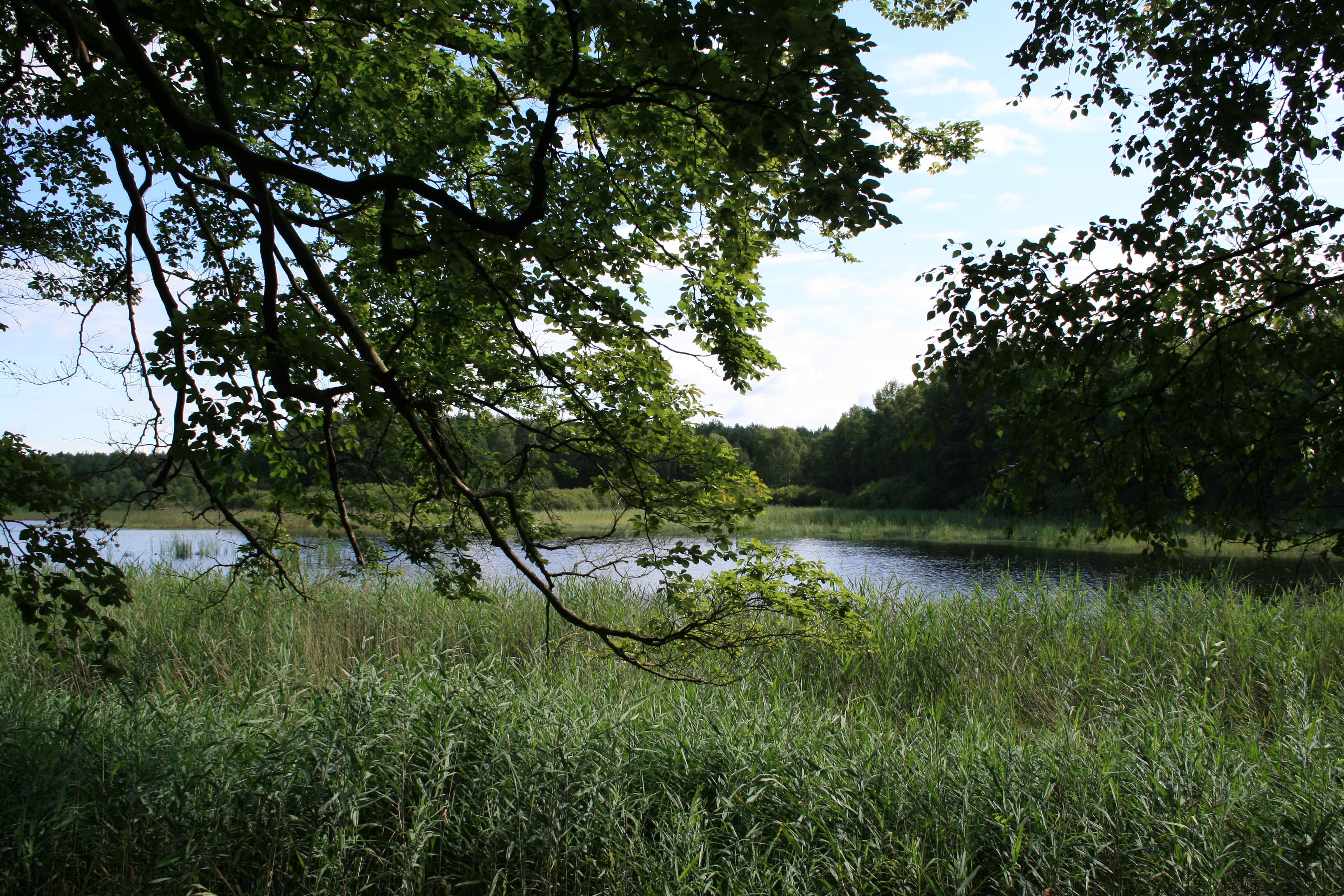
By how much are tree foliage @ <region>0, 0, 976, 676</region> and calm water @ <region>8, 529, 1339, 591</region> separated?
4.97 metres

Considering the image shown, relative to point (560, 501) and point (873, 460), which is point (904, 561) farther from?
point (873, 460)

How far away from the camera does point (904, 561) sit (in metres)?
18.5

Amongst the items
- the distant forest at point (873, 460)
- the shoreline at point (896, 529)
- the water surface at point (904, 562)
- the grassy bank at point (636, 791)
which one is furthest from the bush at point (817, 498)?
the grassy bank at point (636, 791)

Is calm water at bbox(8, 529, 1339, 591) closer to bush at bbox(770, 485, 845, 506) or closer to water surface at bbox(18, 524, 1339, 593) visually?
water surface at bbox(18, 524, 1339, 593)

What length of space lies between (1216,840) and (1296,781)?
2.56 feet

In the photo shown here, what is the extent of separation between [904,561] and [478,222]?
1735cm

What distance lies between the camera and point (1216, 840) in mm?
3217

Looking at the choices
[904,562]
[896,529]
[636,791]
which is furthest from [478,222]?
[896,529]

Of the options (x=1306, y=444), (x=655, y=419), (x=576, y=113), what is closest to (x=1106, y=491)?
(x=1306, y=444)

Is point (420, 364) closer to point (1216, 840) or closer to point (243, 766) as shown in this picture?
point (243, 766)

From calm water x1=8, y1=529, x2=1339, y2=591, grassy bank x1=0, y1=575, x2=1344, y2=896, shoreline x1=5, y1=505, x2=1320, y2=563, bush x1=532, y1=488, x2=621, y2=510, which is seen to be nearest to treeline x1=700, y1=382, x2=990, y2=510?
shoreline x1=5, y1=505, x2=1320, y2=563

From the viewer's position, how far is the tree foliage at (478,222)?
2.45 metres

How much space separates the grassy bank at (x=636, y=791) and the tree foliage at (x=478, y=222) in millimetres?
647

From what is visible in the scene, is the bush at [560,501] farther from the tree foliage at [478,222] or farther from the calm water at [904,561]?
the calm water at [904,561]
